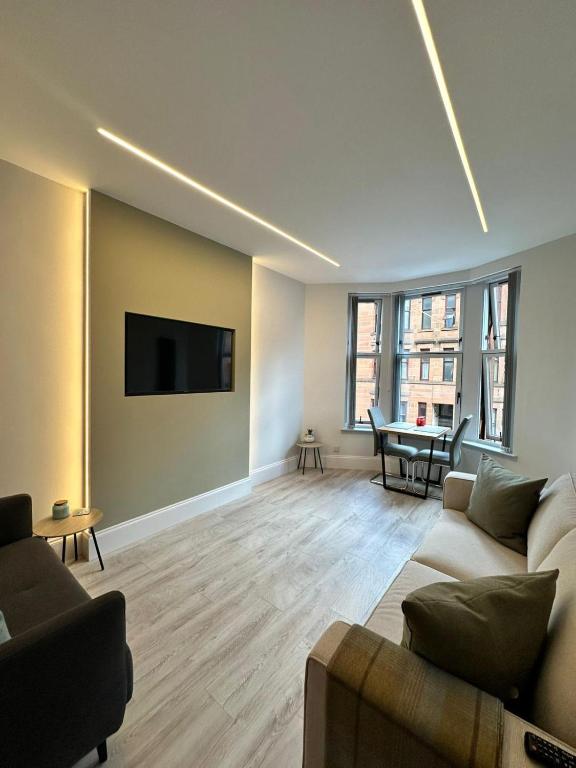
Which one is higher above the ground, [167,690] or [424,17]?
[424,17]

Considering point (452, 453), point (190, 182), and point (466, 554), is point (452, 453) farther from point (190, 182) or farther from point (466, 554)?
point (190, 182)

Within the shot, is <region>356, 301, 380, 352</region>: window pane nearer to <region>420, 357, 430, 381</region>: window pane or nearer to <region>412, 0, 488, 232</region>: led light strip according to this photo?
<region>420, 357, 430, 381</region>: window pane

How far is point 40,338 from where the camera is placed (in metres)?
2.34

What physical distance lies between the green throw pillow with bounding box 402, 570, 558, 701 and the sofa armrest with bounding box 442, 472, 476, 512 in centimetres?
149

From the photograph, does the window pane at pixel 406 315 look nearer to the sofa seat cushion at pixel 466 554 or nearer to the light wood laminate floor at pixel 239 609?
the light wood laminate floor at pixel 239 609

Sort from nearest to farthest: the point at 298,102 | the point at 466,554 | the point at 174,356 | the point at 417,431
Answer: the point at 298,102
the point at 466,554
the point at 174,356
the point at 417,431

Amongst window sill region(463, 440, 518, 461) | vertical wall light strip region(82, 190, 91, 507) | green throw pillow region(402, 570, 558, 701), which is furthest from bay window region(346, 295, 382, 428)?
green throw pillow region(402, 570, 558, 701)

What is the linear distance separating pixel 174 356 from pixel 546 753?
9.84ft

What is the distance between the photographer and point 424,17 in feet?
3.98

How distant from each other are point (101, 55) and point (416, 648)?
2.44m

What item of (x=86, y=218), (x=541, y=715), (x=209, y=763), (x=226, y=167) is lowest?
(x=209, y=763)

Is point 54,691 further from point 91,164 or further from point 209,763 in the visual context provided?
point 91,164

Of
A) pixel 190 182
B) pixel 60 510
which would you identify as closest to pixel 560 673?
pixel 60 510

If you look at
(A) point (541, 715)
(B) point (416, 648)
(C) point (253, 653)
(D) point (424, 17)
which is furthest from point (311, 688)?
(D) point (424, 17)
